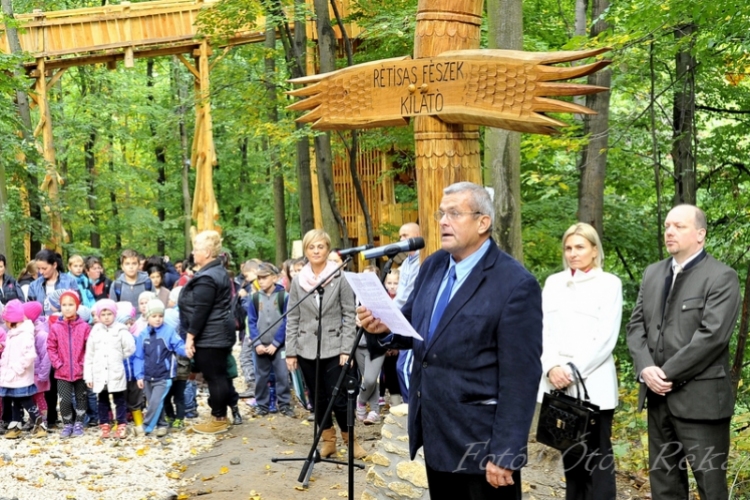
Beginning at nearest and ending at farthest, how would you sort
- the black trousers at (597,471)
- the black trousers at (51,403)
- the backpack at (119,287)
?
1. the black trousers at (597,471)
2. the black trousers at (51,403)
3. the backpack at (119,287)

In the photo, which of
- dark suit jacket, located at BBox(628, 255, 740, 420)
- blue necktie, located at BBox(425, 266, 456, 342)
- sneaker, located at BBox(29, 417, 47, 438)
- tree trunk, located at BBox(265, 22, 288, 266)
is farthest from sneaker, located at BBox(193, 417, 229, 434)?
tree trunk, located at BBox(265, 22, 288, 266)

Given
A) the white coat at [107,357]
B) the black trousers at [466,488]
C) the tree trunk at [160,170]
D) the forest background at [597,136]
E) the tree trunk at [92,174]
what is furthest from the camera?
the tree trunk at [160,170]

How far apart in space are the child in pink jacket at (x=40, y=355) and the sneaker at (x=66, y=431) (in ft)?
1.28

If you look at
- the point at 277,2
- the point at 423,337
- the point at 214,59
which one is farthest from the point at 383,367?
the point at 214,59

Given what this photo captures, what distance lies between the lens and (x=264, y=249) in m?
31.9

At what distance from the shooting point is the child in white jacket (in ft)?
29.3

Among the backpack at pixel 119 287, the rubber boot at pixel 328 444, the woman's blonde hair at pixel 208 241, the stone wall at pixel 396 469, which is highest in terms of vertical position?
the woman's blonde hair at pixel 208 241

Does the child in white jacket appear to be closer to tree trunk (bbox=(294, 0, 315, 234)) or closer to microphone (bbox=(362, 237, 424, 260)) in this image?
microphone (bbox=(362, 237, 424, 260))

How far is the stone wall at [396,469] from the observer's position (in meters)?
5.89

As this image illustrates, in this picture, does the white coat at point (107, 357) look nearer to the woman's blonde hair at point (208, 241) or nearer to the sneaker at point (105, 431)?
the sneaker at point (105, 431)

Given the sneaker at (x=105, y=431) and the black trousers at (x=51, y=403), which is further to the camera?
the black trousers at (x=51, y=403)

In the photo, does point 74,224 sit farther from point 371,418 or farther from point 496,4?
point 496,4

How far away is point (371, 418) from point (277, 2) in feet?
26.0

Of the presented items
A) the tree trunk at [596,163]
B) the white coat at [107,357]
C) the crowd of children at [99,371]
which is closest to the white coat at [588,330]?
the crowd of children at [99,371]
